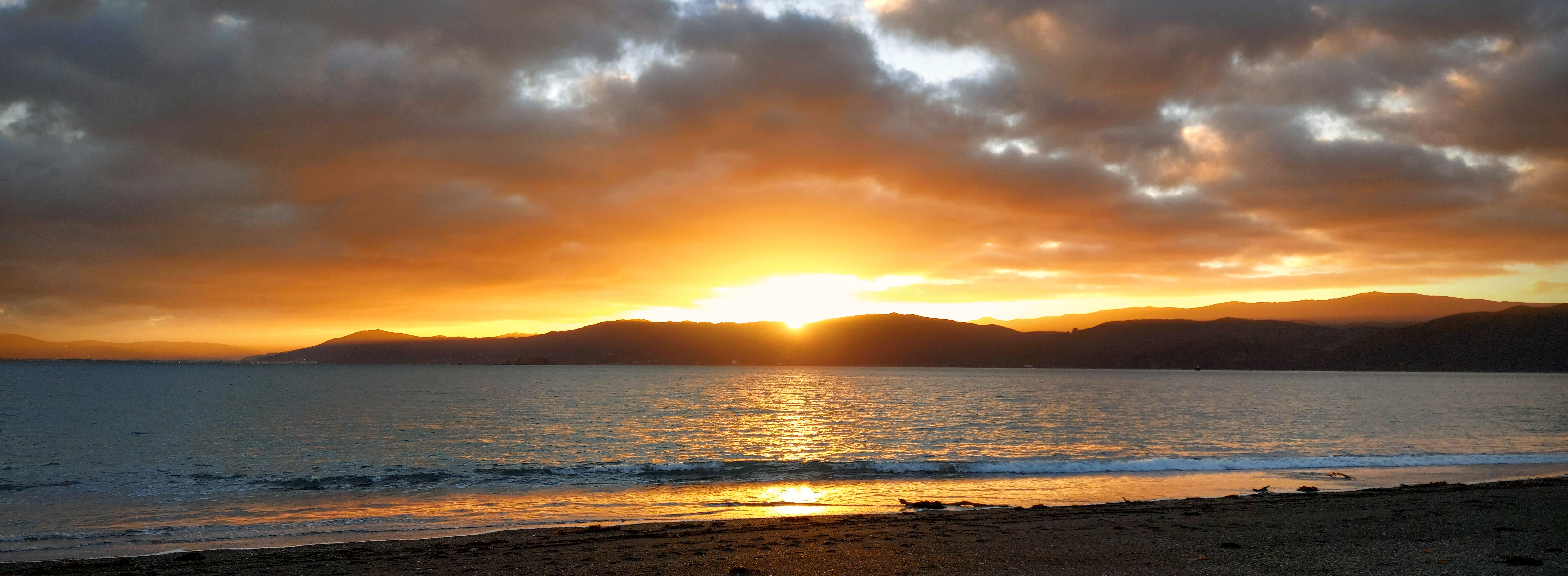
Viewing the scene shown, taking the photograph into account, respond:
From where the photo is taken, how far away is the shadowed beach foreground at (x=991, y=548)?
12438 millimetres

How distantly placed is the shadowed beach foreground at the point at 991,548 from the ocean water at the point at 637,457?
2.80 m

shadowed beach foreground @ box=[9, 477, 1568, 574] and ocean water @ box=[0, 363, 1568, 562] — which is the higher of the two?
shadowed beach foreground @ box=[9, 477, 1568, 574]

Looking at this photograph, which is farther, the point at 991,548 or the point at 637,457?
the point at 637,457

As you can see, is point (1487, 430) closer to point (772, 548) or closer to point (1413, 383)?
point (772, 548)

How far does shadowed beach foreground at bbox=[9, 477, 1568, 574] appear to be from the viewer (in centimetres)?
1244

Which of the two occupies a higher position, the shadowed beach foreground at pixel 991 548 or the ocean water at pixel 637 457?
the shadowed beach foreground at pixel 991 548

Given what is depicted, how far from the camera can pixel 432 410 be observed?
65.7 metres

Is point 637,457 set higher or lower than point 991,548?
lower

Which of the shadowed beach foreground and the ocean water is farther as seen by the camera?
the ocean water

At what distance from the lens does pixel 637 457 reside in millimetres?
34156

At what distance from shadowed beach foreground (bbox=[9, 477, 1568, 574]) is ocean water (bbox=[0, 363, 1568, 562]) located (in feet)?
9.17

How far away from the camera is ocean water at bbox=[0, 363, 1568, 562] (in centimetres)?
2045

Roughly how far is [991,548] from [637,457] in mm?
22393

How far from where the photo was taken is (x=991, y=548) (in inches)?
556
